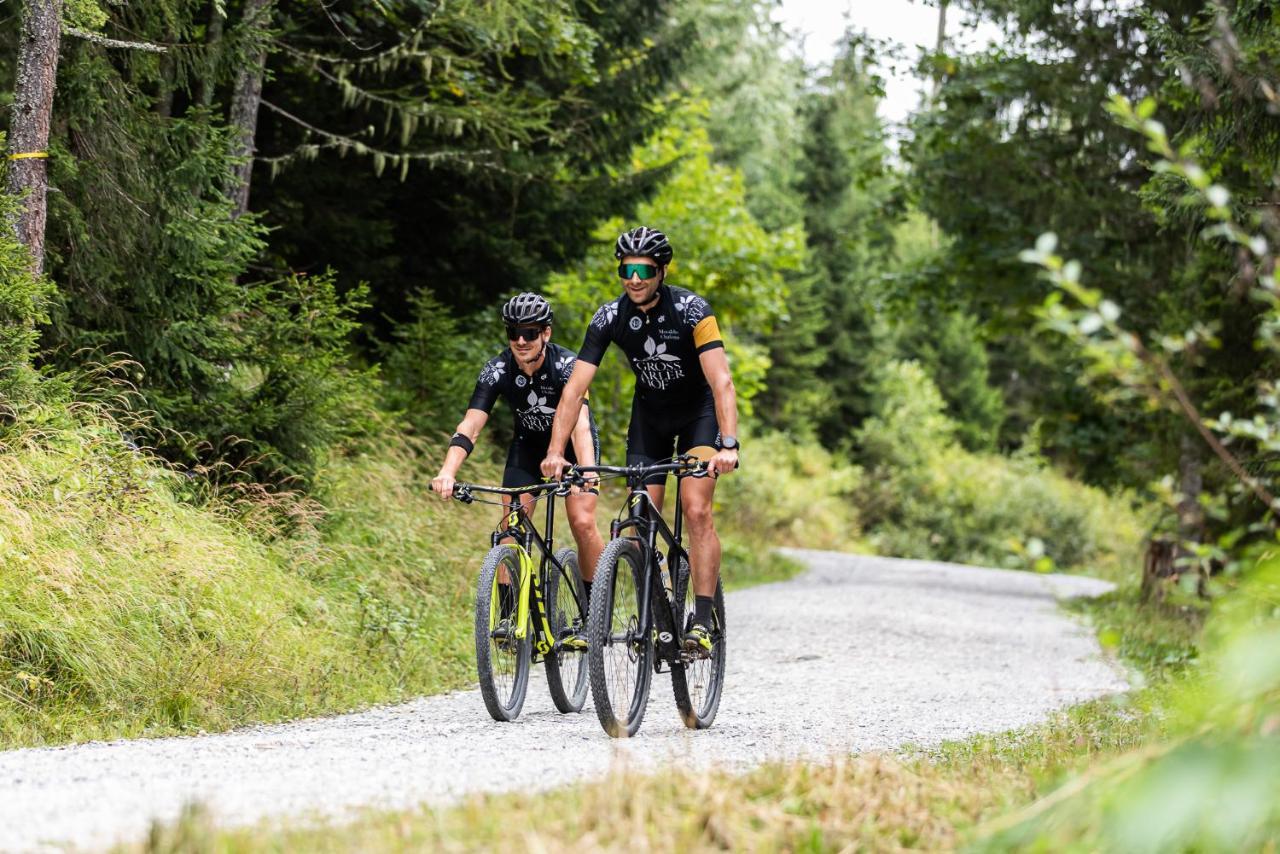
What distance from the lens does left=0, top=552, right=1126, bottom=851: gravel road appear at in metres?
4.53

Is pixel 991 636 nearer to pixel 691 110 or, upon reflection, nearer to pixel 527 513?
pixel 527 513

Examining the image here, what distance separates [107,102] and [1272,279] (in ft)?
28.8

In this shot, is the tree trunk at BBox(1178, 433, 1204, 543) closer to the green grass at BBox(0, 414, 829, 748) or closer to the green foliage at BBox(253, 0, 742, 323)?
the green foliage at BBox(253, 0, 742, 323)

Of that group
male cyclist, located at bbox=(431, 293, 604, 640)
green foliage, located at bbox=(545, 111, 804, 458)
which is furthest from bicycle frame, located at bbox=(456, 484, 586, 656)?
green foliage, located at bbox=(545, 111, 804, 458)

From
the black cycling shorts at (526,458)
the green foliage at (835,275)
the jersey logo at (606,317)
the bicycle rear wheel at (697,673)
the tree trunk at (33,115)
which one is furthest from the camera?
the green foliage at (835,275)

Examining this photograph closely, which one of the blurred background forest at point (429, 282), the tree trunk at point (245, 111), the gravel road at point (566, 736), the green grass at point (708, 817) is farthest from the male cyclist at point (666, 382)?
the tree trunk at point (245, 111)

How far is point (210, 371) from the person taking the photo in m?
10.5

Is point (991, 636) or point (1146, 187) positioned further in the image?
point (991, 636)

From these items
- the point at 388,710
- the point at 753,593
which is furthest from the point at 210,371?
the point at 753,593

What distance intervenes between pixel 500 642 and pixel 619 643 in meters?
0.98

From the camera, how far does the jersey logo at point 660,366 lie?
290 inches

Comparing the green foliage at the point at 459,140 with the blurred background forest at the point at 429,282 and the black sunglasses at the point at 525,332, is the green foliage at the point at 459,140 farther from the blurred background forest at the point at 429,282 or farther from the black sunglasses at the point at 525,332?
the black sunglasses at the point at 525,332

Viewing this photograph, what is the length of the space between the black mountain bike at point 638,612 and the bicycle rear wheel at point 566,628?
0.67 m

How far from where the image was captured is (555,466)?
7.21 metres
